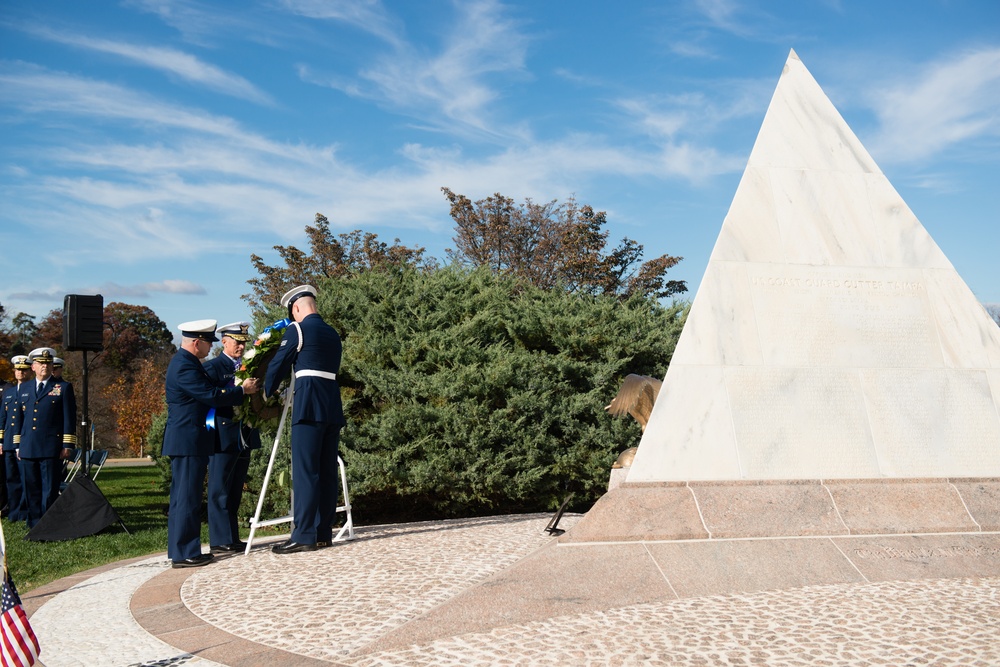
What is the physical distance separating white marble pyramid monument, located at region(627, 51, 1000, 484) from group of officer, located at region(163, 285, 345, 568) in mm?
2594

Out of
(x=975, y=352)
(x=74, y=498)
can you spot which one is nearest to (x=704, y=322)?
(x=975, y=352)

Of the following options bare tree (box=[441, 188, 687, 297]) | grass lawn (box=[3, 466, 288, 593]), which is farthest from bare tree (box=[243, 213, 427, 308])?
grass lawn (box=[3, 466, 288, 593])

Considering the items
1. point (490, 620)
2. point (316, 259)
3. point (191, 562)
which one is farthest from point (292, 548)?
point (316, 259)

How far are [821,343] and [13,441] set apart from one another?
9875mm

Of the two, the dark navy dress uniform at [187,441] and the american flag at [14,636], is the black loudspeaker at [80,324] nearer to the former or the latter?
the dark navy dress uniform at [187,441]

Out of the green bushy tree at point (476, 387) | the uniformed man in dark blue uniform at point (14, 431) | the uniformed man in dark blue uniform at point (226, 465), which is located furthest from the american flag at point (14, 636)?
the uniformed man in dark blue uniform at point (14, 431)

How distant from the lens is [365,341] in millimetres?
9219

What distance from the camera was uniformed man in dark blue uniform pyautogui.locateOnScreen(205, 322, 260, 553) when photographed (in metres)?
6.46

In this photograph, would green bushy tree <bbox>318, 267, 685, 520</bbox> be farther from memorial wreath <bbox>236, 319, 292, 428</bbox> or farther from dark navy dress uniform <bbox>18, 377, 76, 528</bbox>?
dark navy dress uniform <bbox>18, 377, 76, 528</bbox>

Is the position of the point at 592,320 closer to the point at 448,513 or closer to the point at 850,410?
the point at 448,513

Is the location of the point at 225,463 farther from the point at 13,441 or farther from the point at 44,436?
the point at 13,441

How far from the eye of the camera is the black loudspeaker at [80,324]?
29.8ft

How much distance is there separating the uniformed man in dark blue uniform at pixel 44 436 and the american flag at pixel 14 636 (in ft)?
24.8

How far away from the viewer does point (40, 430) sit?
32.6 feet
